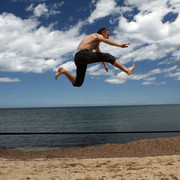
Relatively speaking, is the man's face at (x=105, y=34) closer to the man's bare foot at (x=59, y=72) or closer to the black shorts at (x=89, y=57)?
the black shorts at (x=89, y=57)

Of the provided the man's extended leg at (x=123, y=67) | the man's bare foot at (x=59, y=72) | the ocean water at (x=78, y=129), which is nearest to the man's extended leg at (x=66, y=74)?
the man's bare foot at (x=59, y=72)

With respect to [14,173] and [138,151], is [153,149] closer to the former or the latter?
[138,151]

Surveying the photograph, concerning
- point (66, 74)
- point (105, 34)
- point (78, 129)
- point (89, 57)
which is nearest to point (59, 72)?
point (66, 74)

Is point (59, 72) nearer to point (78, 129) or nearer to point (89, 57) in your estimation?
point (89, 57)

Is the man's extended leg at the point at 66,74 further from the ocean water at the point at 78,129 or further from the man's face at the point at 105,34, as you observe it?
the ocean water at the point at 78,129

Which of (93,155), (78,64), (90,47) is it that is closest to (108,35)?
(90,47)

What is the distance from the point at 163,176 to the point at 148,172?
401 millimetres

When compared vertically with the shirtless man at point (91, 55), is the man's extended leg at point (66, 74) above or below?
below

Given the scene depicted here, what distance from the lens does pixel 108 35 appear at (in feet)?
9.86

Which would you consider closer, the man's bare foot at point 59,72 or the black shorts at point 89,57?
the black shorts at point 89,57

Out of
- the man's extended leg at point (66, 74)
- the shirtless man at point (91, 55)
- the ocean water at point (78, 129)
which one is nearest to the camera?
the shirtless man at point (91, 55)

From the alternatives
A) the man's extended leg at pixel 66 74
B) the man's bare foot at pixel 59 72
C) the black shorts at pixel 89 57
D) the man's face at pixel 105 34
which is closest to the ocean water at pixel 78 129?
the man's extended leg at pixel 66 74

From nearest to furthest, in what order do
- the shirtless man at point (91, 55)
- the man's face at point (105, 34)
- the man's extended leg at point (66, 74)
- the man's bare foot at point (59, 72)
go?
1. the shirtless man at point (91, 55)
2. the man's face at point (105, 34)
3. the man's extended leg at point (66, 74)
4. the man's bare foot at point (59, 72)

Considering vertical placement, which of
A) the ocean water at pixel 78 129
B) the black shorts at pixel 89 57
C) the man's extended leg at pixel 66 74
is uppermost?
the black shorts at pixel 89 57
